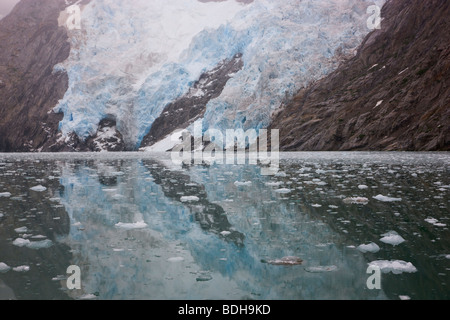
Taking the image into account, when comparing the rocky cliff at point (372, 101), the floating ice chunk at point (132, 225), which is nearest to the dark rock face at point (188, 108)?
the rocky cliff at point (372, 101)

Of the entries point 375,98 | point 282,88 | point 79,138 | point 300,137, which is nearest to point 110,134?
point 79,138

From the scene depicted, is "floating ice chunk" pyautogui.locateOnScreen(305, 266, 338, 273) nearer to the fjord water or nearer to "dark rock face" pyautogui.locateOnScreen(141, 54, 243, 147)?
the fjord water

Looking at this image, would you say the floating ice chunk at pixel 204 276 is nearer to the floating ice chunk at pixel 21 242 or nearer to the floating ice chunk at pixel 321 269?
the floating ice chunk at pixel 321 269

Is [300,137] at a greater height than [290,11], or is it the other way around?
[290,11]

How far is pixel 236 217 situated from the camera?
854 cm

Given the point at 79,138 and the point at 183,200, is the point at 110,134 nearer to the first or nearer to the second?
the point at 79,138

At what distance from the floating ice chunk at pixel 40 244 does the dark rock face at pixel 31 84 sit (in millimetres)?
154169

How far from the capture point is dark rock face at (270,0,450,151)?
5344 centimetres

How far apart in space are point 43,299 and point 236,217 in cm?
501

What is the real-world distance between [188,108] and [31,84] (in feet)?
301

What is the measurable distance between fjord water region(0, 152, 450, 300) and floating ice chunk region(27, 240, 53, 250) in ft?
0.05

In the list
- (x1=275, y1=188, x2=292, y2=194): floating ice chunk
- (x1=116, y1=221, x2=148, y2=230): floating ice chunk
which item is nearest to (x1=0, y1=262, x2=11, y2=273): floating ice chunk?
(x1=116, y1=221, x2=148, y2=230): floating ice chunk

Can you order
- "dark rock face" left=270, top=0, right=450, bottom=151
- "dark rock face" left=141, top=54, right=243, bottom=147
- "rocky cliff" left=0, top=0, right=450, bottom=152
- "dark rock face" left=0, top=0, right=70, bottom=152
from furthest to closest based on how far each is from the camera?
"dark rock face" left=0, top=0, right=70, bottom=152, "dark rock face" left=141, top=54, right=243, bottom=147, "rocky cliff" left=0, top=0, right=450, bottom=152, "dark rock face" left=270, top=0, right=450, bottom=151

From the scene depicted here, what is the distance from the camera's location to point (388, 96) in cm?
6412
